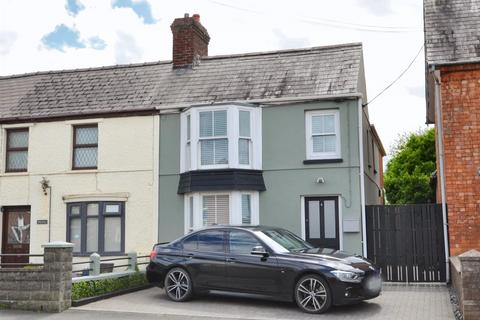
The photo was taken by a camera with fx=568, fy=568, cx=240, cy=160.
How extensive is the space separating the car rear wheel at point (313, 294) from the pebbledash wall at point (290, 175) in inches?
185

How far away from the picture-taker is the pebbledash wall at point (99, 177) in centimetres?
1686

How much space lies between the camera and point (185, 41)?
18.7 m

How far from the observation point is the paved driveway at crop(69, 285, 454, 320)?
401 inches

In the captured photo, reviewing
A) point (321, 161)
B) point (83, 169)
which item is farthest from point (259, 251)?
point (83, 169)

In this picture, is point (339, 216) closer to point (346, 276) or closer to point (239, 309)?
point (346, 276)

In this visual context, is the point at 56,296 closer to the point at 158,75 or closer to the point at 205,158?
the point at 205,158

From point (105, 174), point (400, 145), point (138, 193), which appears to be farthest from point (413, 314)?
point (400, 145)

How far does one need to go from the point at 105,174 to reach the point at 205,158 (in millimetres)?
3339

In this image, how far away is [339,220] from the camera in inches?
598

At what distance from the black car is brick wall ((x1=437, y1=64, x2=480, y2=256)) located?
373cm

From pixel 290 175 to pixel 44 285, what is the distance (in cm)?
724

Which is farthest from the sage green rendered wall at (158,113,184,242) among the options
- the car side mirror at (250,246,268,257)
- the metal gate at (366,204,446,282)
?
the car side mirror at (250,246,268,257)

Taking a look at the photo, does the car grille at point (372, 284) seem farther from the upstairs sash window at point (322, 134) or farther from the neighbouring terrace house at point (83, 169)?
the neighbouring terrace house at point (83, 169)

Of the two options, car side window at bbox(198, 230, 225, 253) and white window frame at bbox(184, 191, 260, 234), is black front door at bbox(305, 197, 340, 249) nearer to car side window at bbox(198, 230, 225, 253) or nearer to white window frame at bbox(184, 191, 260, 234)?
white window frame at bbox(184, 191, 260, 234)
